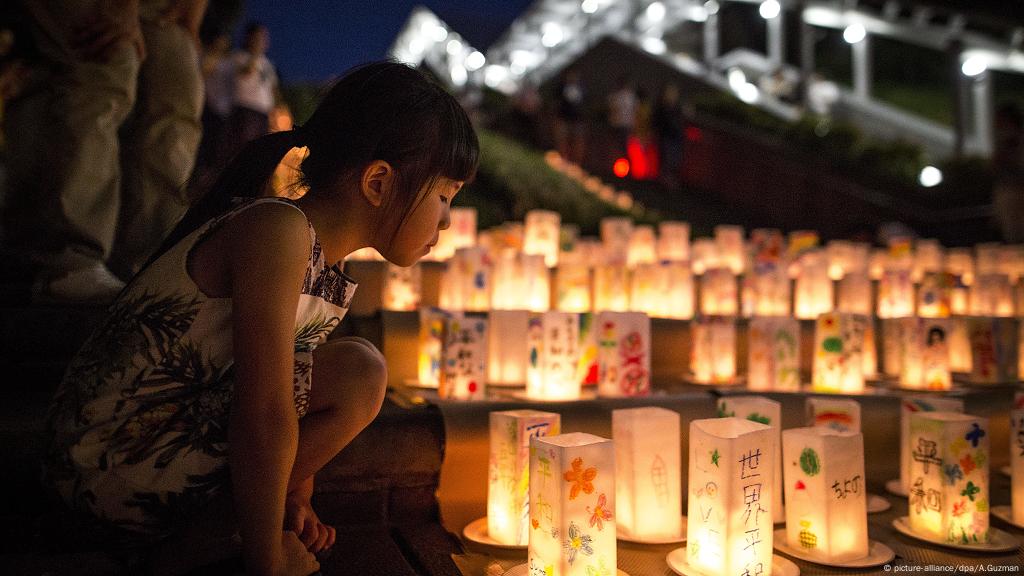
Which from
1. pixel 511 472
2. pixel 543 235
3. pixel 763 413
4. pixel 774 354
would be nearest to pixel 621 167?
pixel 543 235

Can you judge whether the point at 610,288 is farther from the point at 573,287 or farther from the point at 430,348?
the point at 430,348

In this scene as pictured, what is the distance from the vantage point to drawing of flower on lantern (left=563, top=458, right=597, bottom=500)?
1.33 m

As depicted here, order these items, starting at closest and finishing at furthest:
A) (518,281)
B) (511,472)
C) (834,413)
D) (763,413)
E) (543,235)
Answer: (511,472), (763,413), (834,413), (518,281), (543,235)

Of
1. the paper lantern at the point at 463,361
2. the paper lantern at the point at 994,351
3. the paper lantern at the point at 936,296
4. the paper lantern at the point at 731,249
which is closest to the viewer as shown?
the paper lantern at the point at 463,361

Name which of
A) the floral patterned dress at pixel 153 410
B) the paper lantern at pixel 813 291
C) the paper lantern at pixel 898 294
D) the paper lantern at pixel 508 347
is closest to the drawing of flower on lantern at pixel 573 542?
the floral patterned dress at pixel 153 410

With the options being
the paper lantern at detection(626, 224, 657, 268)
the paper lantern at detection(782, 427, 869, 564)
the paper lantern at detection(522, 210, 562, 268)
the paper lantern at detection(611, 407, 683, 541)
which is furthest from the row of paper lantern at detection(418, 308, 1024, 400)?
the paper lantern at detection(626, 224, 657, 268)

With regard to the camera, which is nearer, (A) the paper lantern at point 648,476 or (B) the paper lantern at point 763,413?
(A) the paper lantern at point 648,476

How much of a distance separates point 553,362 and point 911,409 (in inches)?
40.1

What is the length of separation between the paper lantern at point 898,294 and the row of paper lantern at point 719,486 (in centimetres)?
173

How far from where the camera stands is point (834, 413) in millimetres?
1977

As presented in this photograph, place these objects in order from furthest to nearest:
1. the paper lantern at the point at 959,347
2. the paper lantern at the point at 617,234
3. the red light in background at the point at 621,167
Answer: the red light in background at the point at 621,167, the paper lantern at the point at 617,234, the paper lantern at the point at 959,347

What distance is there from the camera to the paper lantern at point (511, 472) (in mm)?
1610

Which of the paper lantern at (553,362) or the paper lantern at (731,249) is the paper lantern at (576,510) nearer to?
the paper lantern at (553,362)

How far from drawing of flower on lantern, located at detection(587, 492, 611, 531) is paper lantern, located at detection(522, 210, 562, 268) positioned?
2.70m
